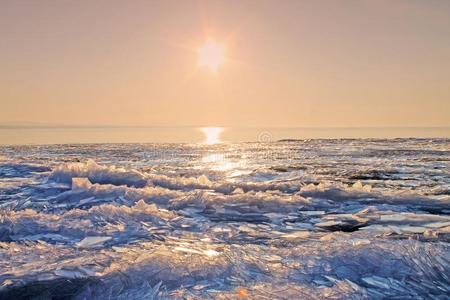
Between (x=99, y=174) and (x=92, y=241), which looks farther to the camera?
(x=99, y=174)

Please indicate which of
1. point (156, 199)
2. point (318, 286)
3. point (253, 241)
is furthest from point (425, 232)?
point (156, 199)

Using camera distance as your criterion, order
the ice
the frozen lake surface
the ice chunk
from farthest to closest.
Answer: the ice → the ice chunk → the frozen lake surface

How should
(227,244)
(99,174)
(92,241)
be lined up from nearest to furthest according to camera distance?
(227,244) → (92,241) → (99,174)

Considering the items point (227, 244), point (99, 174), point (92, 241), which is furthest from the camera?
point (99, 174)

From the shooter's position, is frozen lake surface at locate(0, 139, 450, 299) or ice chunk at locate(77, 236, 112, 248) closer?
frozen lake surface at locate(0, 139, 450, 299)

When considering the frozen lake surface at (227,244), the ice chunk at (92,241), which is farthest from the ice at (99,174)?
the ice chunk at (92,241)

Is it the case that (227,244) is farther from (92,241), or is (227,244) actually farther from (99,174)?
(99,174)

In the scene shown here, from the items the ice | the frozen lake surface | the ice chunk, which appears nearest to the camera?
the frozen lake surface

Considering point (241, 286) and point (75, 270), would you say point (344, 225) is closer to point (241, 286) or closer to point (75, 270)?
point (241, 286)

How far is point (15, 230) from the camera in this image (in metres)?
8.45

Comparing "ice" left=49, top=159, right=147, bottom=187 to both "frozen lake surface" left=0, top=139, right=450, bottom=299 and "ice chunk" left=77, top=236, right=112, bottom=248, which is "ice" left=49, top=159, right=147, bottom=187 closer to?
"frozen lake surface" left=0, top=139, right=450, bottom=299

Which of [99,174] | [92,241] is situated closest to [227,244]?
[92,241]

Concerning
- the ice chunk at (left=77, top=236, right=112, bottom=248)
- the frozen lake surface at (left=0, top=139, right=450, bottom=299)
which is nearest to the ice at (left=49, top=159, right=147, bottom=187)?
the frozen lake surface at (left=0, top=139, right=450, bottom=299)

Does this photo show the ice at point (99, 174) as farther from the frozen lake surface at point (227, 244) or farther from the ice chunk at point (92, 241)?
the ice chunk at point (92, 241)
